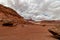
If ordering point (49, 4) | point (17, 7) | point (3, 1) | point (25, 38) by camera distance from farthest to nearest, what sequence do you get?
point (49, 4), point (17, 7), point (3, 1), point (25, 38)

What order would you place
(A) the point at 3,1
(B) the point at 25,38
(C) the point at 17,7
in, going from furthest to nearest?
1. (C) the point at 17,7
2. (A) the point at 3,1
3. (B) the point at 25,38

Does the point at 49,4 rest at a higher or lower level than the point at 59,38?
higher

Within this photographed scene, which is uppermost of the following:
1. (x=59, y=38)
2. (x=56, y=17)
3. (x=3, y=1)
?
(x=3, y=1)

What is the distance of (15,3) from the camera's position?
10.4ft

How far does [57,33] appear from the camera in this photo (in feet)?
3.83

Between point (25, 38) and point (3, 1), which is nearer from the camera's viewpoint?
point (25, 38)

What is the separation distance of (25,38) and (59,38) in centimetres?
20

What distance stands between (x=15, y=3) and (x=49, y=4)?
1.98ft

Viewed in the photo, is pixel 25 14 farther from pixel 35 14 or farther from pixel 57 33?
pixel 57 33

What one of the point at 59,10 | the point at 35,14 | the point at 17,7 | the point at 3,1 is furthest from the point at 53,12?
the point at 3,1

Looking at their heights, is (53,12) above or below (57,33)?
above

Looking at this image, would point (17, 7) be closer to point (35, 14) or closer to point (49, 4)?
point (35, 14)

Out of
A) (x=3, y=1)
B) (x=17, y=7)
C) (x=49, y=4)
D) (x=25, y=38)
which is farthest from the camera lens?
(x=49, y=4)

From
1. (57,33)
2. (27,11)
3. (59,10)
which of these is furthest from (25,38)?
(59,10)
